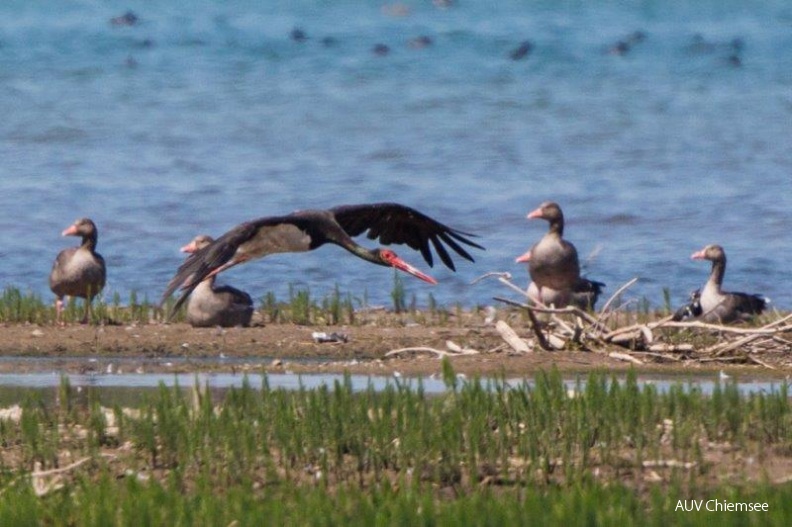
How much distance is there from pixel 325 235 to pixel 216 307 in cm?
122

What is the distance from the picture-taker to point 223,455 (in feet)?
25.8

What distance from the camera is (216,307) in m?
14.0

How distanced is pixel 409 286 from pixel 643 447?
9.31 meters

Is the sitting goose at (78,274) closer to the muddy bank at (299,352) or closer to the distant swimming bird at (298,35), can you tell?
the muddy bank at (299,352)

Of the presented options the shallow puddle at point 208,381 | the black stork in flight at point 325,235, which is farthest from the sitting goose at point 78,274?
the shallow puddle at point 208,381

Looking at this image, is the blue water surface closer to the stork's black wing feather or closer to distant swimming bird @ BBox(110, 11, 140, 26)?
distant swimming bird @ BBox(110, 11, 140, 26)

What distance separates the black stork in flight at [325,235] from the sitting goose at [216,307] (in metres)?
0.85

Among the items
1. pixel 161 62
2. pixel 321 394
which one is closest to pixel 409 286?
pixel 321 394

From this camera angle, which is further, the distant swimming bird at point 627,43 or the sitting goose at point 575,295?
the distant swimming bird at point 627,43

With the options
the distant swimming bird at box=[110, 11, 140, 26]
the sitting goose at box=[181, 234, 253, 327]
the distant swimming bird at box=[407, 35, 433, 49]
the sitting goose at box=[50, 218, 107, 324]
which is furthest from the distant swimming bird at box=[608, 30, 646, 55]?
the sitting goose at box=[181, 234, 253, 327]

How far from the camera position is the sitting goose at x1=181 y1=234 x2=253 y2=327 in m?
14.0

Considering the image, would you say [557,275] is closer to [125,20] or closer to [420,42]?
[420,42]

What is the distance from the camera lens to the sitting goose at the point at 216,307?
1395cm

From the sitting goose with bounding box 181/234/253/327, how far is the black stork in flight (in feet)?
2.78
